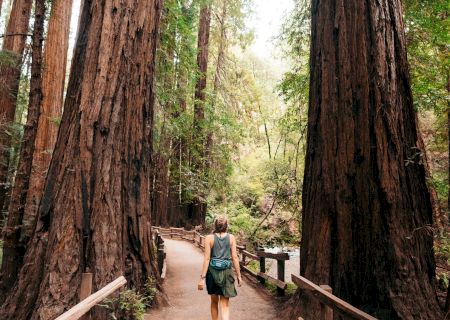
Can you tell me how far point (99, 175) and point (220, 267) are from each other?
2.46 m

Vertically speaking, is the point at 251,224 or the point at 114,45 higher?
the point at 114,45

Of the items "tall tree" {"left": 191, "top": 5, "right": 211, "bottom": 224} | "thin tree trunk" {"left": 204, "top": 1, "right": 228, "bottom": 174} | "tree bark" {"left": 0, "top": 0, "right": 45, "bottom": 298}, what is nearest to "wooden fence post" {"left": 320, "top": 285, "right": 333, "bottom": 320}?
"tree bark" {"left": 0, "top": 0, "right": 45, "bottom": 298}


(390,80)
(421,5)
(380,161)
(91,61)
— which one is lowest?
(380,161)

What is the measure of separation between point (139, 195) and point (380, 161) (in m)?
4.00

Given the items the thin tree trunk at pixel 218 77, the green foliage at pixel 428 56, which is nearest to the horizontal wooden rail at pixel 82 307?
the green foliage at pixel 428 56

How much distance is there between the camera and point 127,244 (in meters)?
6.39

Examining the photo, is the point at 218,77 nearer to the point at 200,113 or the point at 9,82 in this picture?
the point at 200,113

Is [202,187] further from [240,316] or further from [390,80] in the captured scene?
[390,80]

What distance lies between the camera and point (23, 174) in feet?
19.5

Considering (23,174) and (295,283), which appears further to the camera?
(23,174)

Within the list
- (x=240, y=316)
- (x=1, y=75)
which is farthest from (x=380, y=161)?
(x=1, y=75)

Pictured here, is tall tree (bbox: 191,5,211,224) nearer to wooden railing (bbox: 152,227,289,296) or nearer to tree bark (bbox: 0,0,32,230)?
wooden railing (bbox: 152,227,289,296)

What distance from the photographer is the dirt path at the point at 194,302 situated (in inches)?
261

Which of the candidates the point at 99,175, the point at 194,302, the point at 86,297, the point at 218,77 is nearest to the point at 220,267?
the point at 86,297
